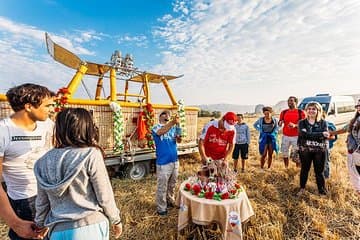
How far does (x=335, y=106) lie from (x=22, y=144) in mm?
15569

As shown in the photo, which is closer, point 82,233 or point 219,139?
point 82,233

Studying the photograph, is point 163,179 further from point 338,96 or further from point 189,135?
point 338,96

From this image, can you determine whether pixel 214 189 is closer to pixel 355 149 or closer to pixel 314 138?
pixel 355 149

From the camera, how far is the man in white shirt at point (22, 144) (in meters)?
1.61

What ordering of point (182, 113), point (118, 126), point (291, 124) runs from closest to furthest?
1. point (118, 126)
2. point (291, 124)
3. point (182, 113)

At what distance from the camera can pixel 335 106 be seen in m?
13.2

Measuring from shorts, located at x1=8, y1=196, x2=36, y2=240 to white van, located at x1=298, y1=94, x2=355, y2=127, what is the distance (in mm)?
14405

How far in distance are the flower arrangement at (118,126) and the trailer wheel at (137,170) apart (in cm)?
66

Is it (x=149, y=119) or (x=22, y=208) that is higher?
(x=149, y=119)

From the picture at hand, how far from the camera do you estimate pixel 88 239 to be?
1431 mm

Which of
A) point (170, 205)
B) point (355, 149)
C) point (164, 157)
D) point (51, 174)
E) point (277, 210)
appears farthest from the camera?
point (170, 205)

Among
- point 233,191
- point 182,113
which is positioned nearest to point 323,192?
point 233,191

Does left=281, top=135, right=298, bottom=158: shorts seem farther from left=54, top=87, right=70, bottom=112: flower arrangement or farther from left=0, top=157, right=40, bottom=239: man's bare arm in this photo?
left=0, top=157, right=40, bottom=239: man's bare arm

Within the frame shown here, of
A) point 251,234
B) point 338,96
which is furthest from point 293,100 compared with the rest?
point 338,96
